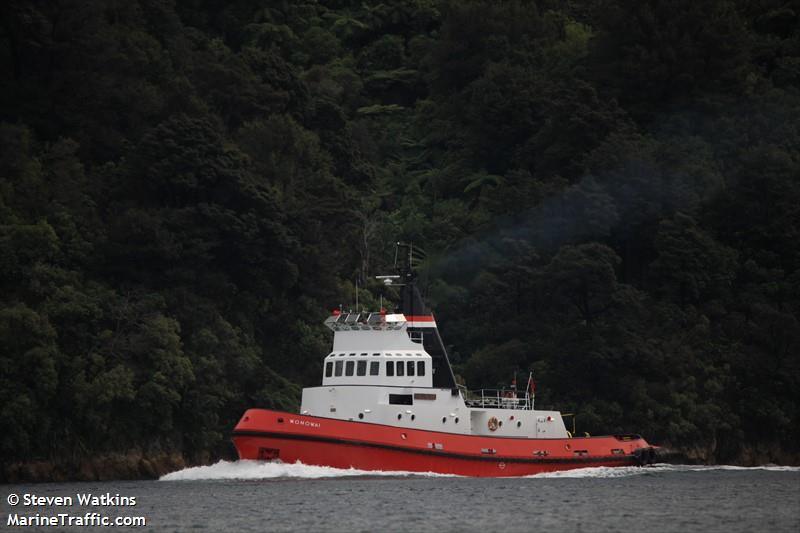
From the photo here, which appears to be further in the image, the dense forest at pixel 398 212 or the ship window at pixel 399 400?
the dense forest at pixel 398 212

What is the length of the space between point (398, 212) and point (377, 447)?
39285mm

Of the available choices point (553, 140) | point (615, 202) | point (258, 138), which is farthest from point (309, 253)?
point (553, 140)

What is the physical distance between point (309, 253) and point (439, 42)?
1264 inches

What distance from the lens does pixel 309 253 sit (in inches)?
2398

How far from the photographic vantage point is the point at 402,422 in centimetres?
4425

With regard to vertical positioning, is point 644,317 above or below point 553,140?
below

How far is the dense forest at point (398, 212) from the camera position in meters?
51.7

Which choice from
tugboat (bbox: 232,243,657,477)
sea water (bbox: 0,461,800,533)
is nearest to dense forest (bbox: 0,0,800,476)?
sea water (bbox: 0,461,800,533)

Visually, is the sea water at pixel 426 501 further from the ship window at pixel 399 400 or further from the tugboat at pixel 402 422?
the ship window at pixel 399 400

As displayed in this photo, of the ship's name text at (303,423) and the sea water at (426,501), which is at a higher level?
the ship's name text at (303,423)

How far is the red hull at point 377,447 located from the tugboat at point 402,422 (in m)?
0.03

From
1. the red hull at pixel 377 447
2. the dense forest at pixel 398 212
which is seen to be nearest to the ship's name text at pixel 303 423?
the red hull at pixel 377 447

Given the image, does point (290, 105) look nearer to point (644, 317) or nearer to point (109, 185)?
point (109, 185)

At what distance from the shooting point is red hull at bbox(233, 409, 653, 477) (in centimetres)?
4216
